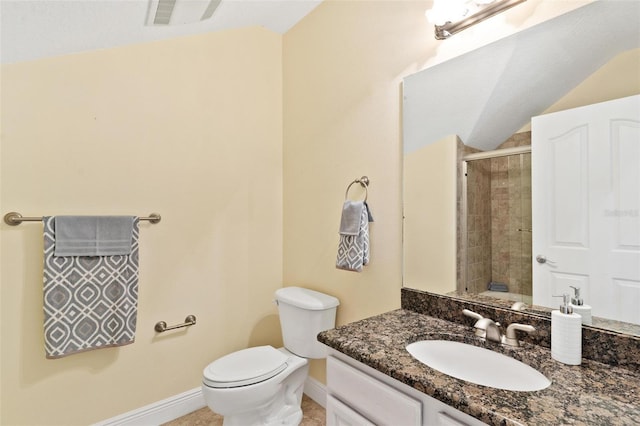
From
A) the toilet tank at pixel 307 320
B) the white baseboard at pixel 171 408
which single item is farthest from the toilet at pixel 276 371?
the white baseboard at pixel 171 408

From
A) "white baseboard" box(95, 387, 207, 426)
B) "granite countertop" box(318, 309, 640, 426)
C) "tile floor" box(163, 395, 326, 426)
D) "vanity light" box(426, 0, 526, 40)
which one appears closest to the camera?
"granite countertop" box(318, 309, 640, 426)

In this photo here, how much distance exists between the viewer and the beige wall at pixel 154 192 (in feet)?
4.79

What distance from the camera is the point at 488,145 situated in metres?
1.22

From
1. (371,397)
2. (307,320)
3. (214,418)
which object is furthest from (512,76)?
(214,418)

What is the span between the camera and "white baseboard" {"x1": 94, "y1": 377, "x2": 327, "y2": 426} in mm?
1702

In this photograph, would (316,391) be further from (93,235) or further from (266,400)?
(93,235)

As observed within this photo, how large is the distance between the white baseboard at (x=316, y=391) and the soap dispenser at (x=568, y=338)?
4.58ft

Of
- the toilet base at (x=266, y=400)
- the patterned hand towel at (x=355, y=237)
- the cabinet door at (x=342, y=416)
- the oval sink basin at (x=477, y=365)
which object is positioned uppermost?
the patterned hand towel at (x=355, y=237)

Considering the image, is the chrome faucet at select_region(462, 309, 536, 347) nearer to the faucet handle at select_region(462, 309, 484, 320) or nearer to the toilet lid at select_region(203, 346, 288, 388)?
the faucet handle at select_region(462, 309, 484, 320)

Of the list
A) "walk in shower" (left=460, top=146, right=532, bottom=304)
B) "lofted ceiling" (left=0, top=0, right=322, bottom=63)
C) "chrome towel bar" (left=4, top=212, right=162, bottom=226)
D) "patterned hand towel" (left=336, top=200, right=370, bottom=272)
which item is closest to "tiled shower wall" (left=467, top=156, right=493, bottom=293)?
"walk in shower" (left=460, top=146, right=532, bottom=304)

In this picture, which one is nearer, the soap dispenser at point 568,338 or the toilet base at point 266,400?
the soap dispenser at point 568,338

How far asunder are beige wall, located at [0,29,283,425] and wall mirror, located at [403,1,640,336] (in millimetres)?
1131

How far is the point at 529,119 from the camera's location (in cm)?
110

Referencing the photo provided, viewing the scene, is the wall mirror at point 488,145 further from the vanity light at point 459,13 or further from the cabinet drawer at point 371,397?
the cabinet drawer at point 371,397
